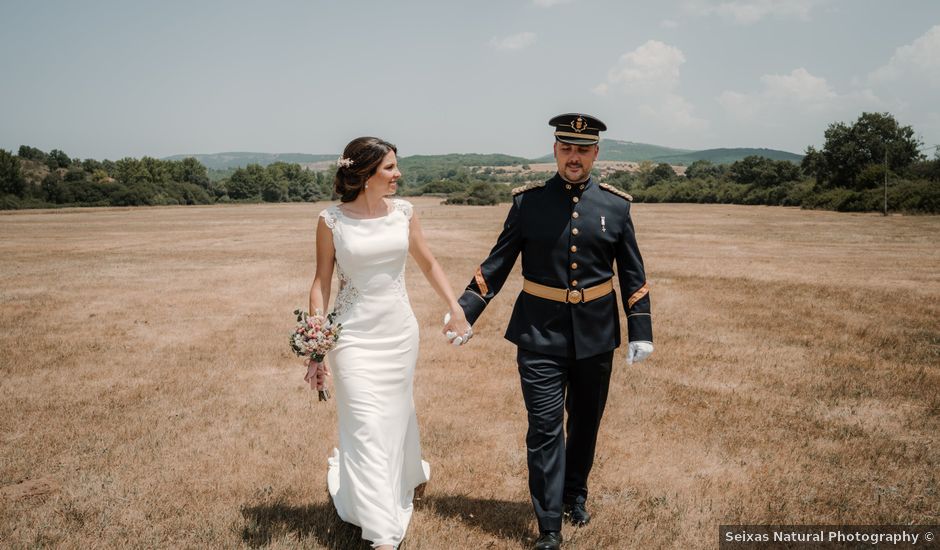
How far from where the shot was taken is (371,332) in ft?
14.5

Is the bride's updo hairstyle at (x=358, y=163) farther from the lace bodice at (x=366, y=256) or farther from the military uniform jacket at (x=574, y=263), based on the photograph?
the military uniform jacket at (x=574, y=263)

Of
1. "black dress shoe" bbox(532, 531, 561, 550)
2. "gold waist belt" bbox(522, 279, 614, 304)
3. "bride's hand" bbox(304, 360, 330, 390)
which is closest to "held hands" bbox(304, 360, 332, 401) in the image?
"bride's hand" bbox(304, 360, 330, 390)

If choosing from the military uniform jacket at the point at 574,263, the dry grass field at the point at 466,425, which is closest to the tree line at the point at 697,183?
the dry grass field at the point at 466,425

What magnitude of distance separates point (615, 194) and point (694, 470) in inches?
112

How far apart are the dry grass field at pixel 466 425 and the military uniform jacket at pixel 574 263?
4.81 ft

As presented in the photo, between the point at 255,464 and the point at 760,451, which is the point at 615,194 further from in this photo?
the point at 255,464

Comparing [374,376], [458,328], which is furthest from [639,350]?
[374,376]

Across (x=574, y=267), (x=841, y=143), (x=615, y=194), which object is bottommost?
(x=574, y=267)

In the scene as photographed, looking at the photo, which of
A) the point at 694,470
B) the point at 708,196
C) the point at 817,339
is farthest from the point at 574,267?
the point at 708,196

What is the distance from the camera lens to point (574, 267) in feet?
14.3

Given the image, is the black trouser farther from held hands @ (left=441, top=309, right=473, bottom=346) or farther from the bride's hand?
the bride's hand

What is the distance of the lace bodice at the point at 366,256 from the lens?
4.39m

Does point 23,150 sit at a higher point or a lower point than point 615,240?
higher

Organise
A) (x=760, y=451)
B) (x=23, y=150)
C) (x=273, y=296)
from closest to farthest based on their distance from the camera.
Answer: (x=760, y=451) → (x=273, y=296) → (x=23, y=150)
